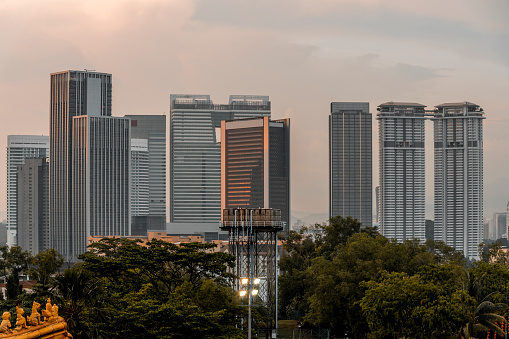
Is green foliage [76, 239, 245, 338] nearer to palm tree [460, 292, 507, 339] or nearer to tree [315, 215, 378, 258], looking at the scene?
palm tree [460, 292, 507, 339]

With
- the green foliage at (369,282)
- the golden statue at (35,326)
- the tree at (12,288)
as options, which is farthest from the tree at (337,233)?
the golden statue at (35,326)

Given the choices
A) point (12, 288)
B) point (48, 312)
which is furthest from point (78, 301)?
point (12, 288)

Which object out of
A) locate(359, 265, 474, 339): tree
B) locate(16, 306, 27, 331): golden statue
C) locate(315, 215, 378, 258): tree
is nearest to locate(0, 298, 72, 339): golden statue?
locate(16, 306, 27, 331): golden statue

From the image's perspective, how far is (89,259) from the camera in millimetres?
57656

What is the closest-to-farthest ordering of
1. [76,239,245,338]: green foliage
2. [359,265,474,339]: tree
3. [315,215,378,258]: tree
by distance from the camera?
[76,239,245,338]: green foliage
[359,265,474,339]: tree
[315,215,378,258]: tree

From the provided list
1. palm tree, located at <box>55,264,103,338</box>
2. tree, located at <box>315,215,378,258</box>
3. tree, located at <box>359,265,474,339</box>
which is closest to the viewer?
palm tree, located at <box>55,264,103,338</box>

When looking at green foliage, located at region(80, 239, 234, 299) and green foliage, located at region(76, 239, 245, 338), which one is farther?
green foliage, located at region(80, 239, 234, 299)

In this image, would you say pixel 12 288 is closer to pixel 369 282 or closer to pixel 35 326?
pixel 369 282

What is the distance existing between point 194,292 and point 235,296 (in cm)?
572

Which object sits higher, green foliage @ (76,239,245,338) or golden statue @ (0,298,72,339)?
golden statue @ (0,298,72,339)

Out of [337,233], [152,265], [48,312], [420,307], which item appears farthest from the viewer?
[337,233]

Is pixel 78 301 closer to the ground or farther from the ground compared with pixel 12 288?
farther from the ground

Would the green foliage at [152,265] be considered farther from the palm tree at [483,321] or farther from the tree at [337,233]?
the tree at [337,233]

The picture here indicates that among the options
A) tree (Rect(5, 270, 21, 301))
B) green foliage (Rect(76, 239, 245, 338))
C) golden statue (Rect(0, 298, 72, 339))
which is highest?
golden statue (Rect(0, 298, 72, 339))
